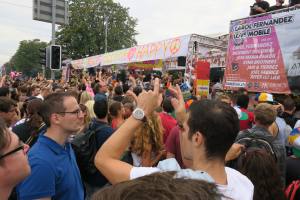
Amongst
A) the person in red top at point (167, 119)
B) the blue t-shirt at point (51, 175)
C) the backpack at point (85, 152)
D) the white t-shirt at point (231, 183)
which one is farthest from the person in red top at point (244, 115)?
the white t-shirt at point (231, 183)

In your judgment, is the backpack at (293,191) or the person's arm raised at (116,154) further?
the backpack at (293,191)

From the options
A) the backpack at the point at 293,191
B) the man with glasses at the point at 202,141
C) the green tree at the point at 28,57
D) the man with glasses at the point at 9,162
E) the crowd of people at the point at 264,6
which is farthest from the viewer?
the green tree at the point at 28,57

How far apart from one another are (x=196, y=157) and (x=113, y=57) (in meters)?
13.6

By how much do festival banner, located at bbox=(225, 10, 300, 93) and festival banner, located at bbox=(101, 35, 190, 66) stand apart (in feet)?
6.58

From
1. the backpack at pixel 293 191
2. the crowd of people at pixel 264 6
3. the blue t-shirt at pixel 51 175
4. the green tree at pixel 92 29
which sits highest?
the green tree at pixel 92 29

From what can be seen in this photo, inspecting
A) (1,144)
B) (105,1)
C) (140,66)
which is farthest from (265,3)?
(105,1)

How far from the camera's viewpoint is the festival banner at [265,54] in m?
6.21

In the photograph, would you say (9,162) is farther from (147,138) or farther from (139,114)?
(147,138)

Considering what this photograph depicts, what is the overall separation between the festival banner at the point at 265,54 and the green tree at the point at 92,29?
4409 centimetres

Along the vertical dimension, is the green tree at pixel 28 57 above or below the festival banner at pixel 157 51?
above

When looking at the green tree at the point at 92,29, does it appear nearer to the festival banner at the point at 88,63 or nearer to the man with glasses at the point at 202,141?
the festival banner at the point at 88,63

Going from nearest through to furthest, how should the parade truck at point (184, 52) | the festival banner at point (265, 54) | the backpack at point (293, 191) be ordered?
the backpack at point (293, 191) < the festival banner at point (265, 54) < the parade truck at point (184, 52)

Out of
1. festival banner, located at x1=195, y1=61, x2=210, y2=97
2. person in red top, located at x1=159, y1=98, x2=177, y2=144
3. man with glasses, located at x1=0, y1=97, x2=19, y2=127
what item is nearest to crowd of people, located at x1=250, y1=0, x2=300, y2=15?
festival banner, located at x1=195, y1=61, x2=210, y2=97

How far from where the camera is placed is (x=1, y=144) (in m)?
1.53
